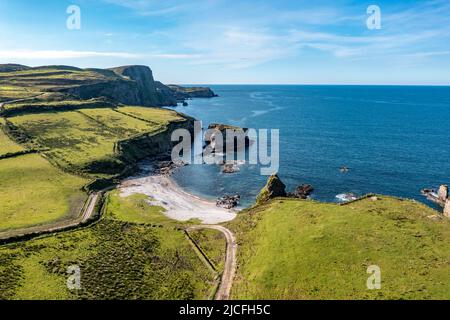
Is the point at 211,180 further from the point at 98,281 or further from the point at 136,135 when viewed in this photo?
the point at 98,281

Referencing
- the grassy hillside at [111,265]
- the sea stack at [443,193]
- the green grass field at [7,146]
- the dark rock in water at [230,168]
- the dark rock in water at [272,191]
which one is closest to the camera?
the grassy hillside at [111,265]

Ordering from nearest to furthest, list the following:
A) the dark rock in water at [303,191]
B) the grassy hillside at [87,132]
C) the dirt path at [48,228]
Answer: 1. the dirt path at [48,228]
2. the dark rock in water at [303,191]
3. the grassy hillside at [87,132]

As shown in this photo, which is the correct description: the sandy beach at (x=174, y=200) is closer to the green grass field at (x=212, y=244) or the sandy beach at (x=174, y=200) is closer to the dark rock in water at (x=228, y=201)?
the dark rock in water at (x=228, y=201)

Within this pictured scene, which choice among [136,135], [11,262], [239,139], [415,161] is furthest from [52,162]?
[415,161]

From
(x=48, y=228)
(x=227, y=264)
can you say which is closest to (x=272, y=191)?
(x=227, y=264)

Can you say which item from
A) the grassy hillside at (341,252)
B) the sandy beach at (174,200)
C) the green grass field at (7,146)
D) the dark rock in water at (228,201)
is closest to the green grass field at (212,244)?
the grassy hillside at (341,252)

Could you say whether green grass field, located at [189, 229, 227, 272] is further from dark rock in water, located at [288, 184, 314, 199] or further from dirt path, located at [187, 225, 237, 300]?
dark rock in water, located at [288, 184, 314, 199]
